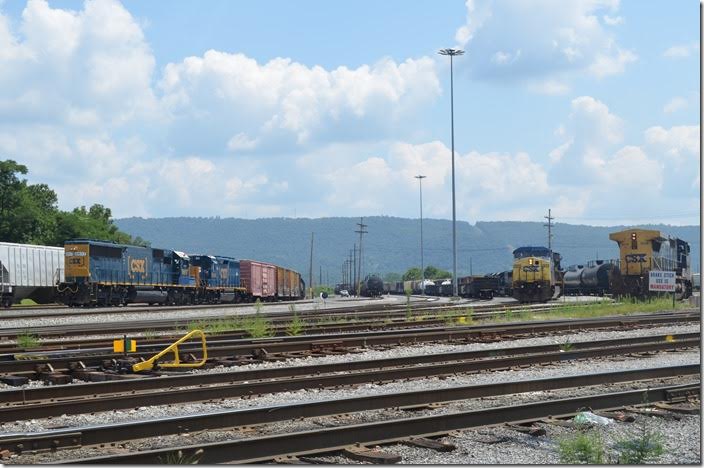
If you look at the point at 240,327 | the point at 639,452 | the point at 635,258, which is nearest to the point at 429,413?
the point at 639,452

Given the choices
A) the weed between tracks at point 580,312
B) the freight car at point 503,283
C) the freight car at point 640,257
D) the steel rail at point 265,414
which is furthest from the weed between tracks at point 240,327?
the freight car at point 503,283

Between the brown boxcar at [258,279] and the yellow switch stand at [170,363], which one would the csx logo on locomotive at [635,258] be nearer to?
the brown boxcar at [258,279]

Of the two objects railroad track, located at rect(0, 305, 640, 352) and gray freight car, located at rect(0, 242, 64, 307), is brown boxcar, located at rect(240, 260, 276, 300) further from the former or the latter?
railroad track, located at rect(0, 305, 640, 352)

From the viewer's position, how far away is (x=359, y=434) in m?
8.52

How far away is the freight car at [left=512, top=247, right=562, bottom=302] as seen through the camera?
1750 inches

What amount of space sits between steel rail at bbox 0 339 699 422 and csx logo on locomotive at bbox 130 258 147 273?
3235 centimetres

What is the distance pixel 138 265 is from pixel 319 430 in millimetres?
38266

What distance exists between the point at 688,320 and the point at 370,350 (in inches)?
514

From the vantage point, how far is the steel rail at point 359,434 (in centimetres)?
759

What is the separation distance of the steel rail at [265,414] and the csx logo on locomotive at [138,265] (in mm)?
35195

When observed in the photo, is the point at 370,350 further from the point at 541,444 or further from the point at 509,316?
the point at 509,316

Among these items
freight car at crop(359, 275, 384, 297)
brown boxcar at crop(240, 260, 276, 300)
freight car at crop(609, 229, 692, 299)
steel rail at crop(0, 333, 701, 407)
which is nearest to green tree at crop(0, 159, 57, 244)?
brown boxcar at crop(240, 260, 276, 300)

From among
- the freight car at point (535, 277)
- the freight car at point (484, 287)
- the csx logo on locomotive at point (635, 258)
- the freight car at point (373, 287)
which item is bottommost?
the freight car at point (373, 287)

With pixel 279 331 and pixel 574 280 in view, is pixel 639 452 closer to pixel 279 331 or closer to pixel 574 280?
pixel 279 331
